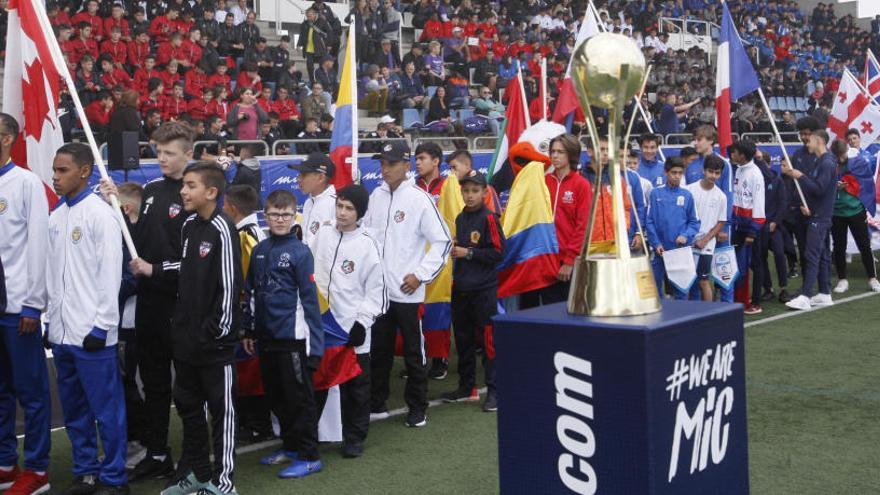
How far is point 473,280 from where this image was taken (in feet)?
22.5

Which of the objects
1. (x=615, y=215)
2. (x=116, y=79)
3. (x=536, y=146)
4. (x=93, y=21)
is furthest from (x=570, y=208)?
(x=93, y=21)

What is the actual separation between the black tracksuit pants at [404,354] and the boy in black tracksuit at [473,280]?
50cm

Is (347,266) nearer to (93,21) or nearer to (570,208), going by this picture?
(570,208)

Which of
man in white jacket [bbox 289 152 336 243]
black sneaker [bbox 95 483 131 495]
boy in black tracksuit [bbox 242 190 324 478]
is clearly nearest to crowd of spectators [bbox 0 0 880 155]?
man in white jacket [bbox 289 152 336 243]

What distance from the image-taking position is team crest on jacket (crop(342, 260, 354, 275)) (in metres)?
5.88

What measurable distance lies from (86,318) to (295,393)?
3.84ft

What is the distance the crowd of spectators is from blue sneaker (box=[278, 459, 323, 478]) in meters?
5.02

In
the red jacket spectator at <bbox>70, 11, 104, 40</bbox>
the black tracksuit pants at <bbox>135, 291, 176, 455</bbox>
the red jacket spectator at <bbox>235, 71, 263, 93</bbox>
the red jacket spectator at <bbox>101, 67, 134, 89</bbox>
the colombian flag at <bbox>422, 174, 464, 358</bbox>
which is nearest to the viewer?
the black tracksuit pants at <bbox>135, 291, 176, 455</bbox>

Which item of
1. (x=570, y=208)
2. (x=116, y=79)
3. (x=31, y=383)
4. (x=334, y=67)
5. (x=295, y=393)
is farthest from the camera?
(x=334, y=67)

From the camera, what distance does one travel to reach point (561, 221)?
6879mm

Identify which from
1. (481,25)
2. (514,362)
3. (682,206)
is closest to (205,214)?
(514,362)

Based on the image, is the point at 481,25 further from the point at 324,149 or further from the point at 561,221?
the point at 561,221

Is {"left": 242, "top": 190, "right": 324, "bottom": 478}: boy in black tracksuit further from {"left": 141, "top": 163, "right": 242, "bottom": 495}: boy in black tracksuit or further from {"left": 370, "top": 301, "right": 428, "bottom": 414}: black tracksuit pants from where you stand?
{"left": 370, "top": 301, "right": 428, "bottom": 414}: black tracksuit pants

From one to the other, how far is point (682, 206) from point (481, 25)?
1512 centimetres
